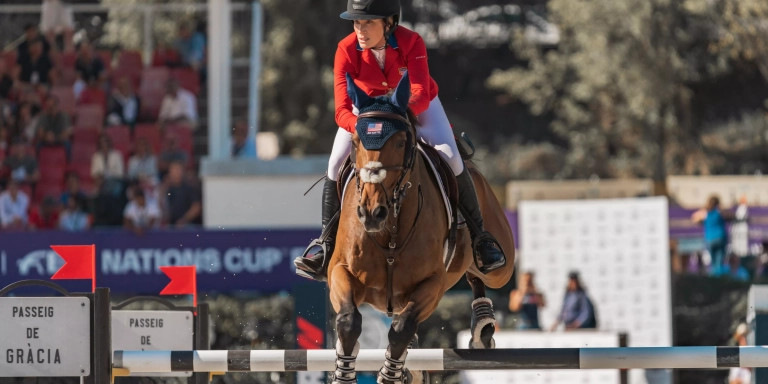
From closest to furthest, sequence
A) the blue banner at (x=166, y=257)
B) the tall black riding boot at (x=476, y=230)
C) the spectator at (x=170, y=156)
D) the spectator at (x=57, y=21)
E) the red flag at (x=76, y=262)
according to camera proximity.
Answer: the red flag at (x=76, y=262) < the tall black riding boot at (x=476, y=230) < the blue banner at (x=166, y=257) < the spectator at (x=170, y=156) < the spectator at (x=57, y=21)

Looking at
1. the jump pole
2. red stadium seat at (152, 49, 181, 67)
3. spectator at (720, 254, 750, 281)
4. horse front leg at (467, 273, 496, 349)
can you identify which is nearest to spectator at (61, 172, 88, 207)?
red stadium seat at (152, 49, 181, 67)

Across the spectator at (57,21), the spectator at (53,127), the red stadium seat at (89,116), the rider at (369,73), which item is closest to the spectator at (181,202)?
the spectator at (53,127)

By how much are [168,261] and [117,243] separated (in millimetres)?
558

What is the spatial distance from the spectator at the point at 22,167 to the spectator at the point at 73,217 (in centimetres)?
120

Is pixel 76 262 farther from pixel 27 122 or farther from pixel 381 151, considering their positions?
pixel 27 122

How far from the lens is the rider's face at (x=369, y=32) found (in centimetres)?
699

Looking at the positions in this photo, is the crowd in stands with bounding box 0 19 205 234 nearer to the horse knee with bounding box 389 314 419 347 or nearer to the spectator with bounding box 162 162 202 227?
the spectator with bounding box 162 162 202 227

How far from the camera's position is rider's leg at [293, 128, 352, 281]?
7234 millimetres

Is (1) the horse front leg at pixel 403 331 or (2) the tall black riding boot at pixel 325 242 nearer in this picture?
(1) the horse front leg at pixel 403 331

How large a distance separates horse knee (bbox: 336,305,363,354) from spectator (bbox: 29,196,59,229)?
36.1 feet

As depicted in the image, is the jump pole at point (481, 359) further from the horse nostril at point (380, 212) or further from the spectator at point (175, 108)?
the spectator at point (175, 108)

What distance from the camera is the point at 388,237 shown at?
6.74 meters

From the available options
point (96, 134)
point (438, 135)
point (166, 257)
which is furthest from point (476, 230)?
point (96, 134)

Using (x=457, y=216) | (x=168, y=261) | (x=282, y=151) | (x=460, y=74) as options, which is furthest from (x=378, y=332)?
(x=460, y=74)
